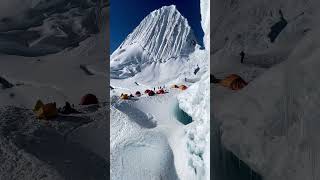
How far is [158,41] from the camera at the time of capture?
336cm

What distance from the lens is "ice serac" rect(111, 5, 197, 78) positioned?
326 centimetres

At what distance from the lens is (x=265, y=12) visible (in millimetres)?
2654

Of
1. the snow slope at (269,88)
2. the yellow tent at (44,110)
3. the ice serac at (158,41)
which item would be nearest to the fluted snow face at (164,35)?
the ice serac at (158,41)

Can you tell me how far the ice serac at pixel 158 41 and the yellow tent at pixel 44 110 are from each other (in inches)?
39.4

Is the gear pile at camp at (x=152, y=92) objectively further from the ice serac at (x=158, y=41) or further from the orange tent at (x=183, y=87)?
the ice serac at (x=158, y=41)

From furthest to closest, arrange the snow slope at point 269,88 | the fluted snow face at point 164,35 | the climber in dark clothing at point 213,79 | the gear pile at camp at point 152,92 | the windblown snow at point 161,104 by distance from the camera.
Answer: the fluted snow face at point 164,35
the gear pile at camp at point 152,92
the windblown snow at point 161,104
the climber in dark clothing at point 213,79
the snow slope at point 269,88

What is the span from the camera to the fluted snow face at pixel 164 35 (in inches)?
130

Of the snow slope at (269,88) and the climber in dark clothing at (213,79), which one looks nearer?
the snow slope at (269,88)

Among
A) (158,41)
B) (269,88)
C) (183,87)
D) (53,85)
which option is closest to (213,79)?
(269,88)

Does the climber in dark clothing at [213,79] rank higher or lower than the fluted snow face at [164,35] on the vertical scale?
lower

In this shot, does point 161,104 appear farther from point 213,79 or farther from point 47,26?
point 47,26

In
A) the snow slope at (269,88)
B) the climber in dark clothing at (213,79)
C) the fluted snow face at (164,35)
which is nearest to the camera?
the snow slope at (269,88)

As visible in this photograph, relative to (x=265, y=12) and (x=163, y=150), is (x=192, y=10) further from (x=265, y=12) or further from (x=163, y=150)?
(x=163, y=150)

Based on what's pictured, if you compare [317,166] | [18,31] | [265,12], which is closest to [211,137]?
[317,166]
